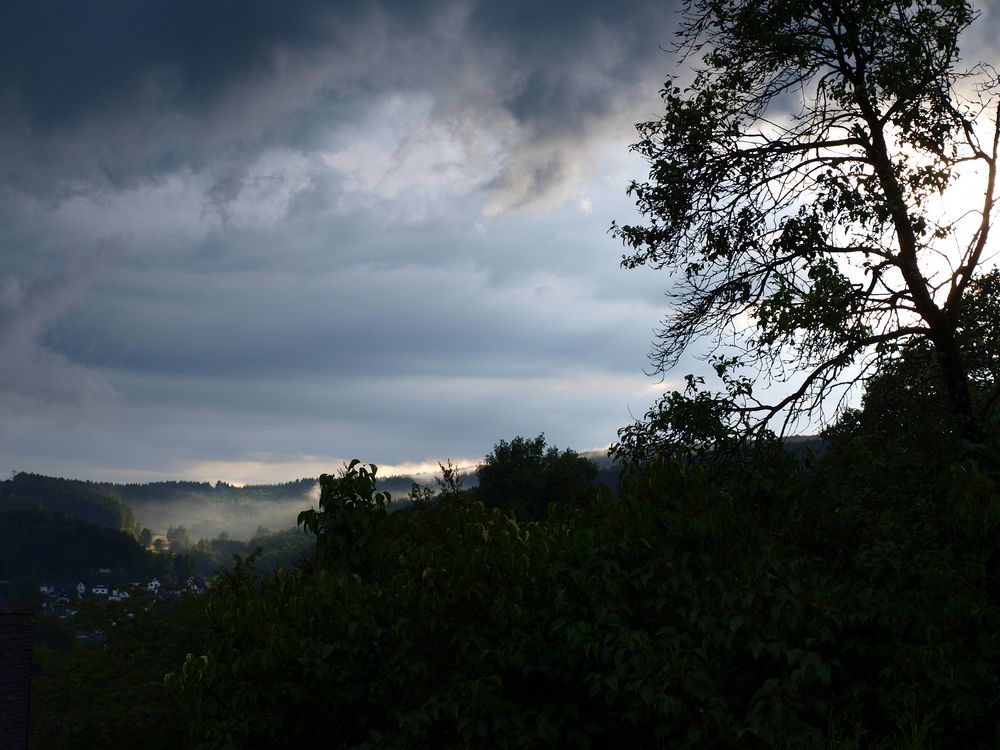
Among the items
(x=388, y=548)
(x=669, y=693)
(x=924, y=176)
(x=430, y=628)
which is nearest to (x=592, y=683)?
(x=669, y=693)

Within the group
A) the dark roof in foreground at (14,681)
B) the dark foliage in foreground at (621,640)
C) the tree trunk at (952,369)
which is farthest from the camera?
the dark roof in foreground at (14,681)

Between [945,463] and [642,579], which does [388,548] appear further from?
[945,463]

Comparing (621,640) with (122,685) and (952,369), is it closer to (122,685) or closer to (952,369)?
(952,369)

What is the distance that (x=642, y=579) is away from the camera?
8727mm

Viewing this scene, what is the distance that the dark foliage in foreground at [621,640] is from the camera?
26.4ft

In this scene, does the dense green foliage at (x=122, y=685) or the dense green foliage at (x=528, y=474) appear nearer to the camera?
the dense green foliage at (x=122, y=685)

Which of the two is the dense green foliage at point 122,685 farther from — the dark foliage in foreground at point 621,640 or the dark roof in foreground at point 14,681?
the dark foliage in foreground at point 621,640

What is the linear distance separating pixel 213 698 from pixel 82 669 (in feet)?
128

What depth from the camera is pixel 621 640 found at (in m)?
7.85

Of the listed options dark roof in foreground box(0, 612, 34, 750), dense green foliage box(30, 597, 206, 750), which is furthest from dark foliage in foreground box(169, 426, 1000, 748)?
dark roof in foreground box(0, 612, 34, 750)

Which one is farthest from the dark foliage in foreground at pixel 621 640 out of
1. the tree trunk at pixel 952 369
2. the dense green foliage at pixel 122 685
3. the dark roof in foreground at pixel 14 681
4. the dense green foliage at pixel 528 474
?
the dense green foliage at pixel 528 474

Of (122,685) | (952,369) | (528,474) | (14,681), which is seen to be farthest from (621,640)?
(528,474)

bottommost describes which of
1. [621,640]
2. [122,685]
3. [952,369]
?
[122,685]

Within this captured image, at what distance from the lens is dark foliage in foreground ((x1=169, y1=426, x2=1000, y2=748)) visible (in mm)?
8047
